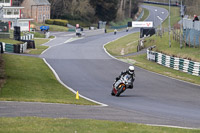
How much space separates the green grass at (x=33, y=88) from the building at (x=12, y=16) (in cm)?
5934

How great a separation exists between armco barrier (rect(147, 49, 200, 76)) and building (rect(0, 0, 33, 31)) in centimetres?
5285

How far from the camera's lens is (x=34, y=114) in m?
16.1

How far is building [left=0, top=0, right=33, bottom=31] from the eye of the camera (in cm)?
9419

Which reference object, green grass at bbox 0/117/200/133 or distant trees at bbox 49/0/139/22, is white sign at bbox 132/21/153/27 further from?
green grass at bbox 0/117/200/133

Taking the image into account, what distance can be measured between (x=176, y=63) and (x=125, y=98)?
63.9 ft

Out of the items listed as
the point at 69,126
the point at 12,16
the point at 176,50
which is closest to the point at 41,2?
the point at 12,16

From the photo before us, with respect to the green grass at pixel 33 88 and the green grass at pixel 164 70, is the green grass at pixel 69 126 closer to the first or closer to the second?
the green grass at pixel 33 88

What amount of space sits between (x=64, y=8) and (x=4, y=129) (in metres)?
114

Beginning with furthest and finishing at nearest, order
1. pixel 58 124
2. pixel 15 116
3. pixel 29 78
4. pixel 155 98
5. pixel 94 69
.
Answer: pixel 94 69, pixel 29 78, pixel 155 98, pixel 15 116, pixel 58 124

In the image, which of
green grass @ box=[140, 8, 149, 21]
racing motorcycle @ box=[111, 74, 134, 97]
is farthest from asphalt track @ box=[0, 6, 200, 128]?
green grass @ box=[140, 8, 149, 21]

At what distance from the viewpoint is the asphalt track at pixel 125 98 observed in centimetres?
1662

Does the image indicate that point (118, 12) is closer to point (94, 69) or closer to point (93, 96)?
point (94, 69)

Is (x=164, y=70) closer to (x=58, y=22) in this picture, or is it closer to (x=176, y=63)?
(x=176, y=63)

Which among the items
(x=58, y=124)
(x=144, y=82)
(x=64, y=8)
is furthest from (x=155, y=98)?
(x=64, y=8)
